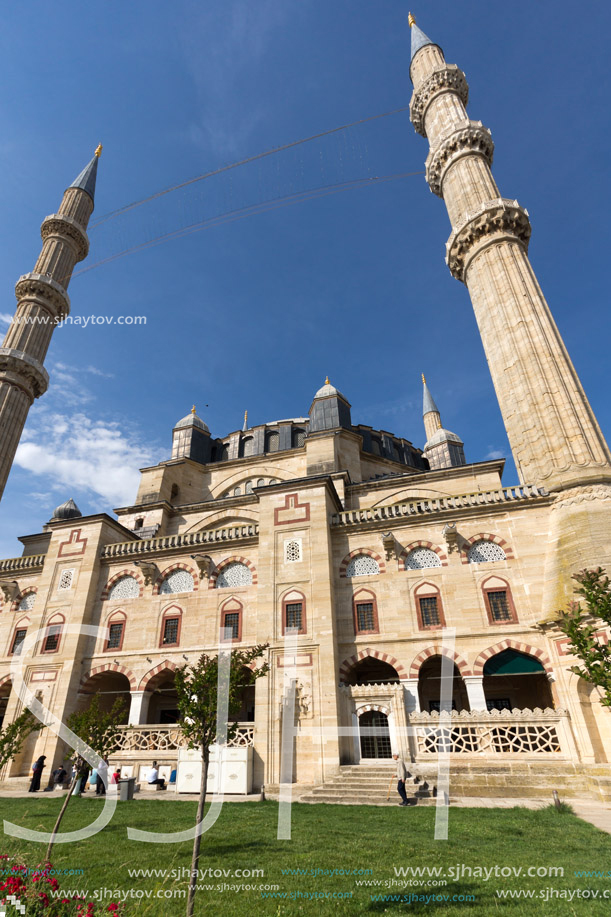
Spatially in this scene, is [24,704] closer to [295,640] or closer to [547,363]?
[295,640]

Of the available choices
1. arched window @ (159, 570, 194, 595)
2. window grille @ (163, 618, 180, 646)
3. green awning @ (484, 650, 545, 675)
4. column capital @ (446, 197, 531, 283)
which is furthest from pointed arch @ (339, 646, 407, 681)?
column capital @ (446, 197, 531, 283)

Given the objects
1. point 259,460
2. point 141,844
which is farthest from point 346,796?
point 259,460

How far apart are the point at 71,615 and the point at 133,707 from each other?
453 centimetres

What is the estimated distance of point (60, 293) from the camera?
97.2ft

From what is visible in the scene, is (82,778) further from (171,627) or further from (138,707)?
(171,627)

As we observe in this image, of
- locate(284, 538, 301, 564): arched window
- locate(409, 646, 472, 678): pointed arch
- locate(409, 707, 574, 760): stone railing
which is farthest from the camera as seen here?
locate(284, 538, 301, 564): arched window

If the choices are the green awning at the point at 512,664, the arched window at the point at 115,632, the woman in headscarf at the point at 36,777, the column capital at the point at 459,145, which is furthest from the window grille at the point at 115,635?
the column capital at the point at 459,145

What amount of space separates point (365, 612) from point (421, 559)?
273cm

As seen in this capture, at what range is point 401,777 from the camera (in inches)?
480

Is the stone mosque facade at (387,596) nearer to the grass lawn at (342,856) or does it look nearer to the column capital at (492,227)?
the column capital at (492,227)

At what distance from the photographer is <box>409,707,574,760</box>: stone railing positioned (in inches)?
517

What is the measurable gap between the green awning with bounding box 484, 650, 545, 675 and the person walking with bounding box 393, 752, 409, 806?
13.0ft

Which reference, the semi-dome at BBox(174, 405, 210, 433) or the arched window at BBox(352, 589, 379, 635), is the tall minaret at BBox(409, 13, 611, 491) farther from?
the semi-dome at BBox(174, 405, 210, 433)

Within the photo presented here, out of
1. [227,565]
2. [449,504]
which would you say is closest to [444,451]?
[449,504]
